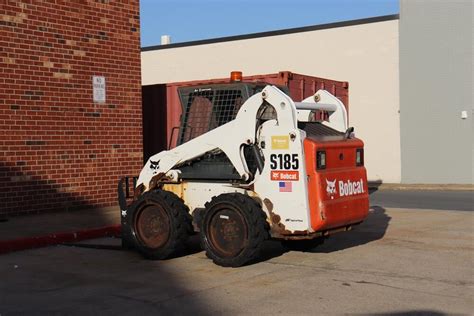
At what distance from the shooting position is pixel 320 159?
746 centimetres

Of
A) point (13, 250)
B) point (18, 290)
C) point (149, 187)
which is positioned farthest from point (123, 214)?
point (18, 290)

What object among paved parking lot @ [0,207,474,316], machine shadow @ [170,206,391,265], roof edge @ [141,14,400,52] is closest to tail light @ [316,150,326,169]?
paved parking lot @ [0,207,474,316]

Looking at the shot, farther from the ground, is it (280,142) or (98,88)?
(98,88)

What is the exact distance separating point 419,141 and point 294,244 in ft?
52.6

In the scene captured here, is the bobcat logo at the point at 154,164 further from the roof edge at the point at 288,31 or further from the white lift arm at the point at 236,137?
the roof edge at the point at 288,31

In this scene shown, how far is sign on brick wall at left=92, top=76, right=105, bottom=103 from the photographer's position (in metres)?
13.3

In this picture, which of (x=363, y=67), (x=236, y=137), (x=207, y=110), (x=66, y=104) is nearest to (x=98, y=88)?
(x=66, y=104)

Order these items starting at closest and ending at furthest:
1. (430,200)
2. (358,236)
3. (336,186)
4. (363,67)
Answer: (336,186) < (358,236) < (430,200) < (363,67)

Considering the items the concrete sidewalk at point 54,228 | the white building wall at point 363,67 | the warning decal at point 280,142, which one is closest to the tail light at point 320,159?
the warning decal at point 280,142

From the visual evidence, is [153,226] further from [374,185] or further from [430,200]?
[374,185]

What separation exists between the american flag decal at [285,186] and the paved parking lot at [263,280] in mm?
1003

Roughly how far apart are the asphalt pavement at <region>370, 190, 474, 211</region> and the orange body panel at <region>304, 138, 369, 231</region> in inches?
283

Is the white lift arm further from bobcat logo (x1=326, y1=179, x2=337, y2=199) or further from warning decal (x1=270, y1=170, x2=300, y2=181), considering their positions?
bobcat logo (x1=326, y1=179, x2=337, y2=199)

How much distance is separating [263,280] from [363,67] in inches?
750
